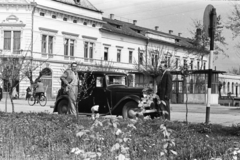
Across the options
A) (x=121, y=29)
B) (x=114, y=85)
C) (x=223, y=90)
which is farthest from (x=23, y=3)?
(x=223, y=90)

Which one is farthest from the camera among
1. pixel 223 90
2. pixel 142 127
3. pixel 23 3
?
pixel 223 90

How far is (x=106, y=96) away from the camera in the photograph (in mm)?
12914

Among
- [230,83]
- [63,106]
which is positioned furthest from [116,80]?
[230,83]

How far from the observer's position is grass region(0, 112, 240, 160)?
4312mm

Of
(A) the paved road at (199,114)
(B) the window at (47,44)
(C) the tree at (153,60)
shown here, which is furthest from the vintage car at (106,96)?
(B) the window at (47,44)

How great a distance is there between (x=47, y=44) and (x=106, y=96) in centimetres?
3213

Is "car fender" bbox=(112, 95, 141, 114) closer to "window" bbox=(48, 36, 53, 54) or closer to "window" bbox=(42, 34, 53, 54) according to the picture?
"window" bbox=(42, 34, 53, 54)

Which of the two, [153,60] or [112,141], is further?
[153,60]

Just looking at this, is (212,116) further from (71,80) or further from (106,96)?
(71,80)

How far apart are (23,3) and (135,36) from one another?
1948cm

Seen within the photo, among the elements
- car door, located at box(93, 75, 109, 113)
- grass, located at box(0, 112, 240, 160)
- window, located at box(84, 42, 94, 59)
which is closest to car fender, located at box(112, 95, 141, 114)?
car door, located at box(93, 75, 109, 113)

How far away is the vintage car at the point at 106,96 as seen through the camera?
12617 millimetres

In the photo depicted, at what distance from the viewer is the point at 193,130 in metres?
7.29

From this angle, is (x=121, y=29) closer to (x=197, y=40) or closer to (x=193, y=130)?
(x=197, y=40)
